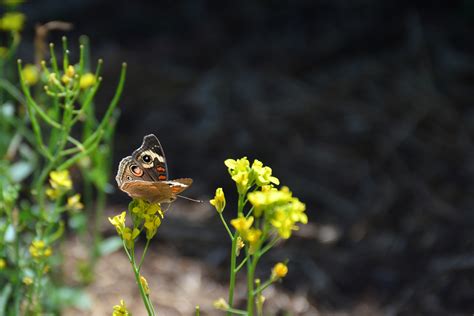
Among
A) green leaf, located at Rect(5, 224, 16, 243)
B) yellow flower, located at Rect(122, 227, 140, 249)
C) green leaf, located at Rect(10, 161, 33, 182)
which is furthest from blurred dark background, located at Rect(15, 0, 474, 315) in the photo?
yellow flower, located at Rect(122, 227, 140, 249)

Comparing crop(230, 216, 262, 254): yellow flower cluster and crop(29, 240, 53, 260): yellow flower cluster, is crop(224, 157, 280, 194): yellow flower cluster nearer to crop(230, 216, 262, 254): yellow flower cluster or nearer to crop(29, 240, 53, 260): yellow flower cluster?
crop(230, 216, 262, 254): yellow flower cluster

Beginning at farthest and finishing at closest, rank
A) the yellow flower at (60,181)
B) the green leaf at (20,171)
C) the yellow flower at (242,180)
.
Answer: the green leaf at (20,171), the yellow flower at (60,181), the yellow flower at (242,180)

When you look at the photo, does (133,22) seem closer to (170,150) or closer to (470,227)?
(170,150)

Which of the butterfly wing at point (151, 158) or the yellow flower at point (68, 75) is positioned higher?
the yellow flower at point (68, 75)

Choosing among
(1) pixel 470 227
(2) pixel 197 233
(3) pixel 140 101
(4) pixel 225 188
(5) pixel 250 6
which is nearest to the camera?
(1) pixel 470 227

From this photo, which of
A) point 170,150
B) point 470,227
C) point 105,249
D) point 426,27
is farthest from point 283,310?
point 426,27

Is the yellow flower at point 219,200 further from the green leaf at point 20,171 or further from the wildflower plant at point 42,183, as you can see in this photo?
the green leaf at point 20,171

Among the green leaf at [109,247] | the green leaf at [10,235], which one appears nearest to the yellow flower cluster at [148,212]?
the green leaf at [10,235]
